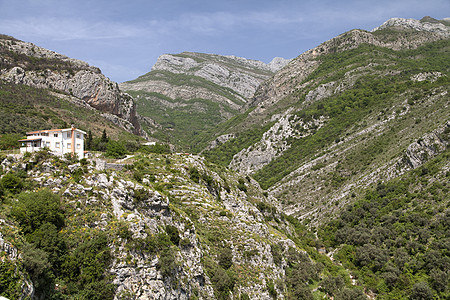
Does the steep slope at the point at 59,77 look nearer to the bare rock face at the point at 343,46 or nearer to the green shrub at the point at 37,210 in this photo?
the bare rock face at the point at 343,46

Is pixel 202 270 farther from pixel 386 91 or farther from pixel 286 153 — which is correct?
pixel 386 91

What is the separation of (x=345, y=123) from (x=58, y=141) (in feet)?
374

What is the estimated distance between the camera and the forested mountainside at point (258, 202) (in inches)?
849

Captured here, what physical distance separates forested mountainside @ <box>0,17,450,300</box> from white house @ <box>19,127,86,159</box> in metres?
4.26

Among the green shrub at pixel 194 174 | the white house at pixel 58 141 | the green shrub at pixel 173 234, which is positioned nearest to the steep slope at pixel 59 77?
the green shrub at pixel 194 174

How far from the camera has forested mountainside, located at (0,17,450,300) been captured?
70.7 ft

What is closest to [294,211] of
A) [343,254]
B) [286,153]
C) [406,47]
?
[343,254]

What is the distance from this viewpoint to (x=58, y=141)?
31.9m

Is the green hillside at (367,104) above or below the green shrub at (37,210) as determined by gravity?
above

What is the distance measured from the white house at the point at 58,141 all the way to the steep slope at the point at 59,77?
84.9 meters

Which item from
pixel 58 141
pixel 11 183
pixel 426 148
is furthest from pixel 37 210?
pixel 426 148

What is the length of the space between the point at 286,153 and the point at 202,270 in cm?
10751

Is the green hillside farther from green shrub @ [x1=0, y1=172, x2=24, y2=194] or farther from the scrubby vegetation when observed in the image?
green shrub @ [x1=0, y1=172, x2=24, y2=194]

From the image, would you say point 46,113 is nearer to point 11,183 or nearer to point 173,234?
point 11,183
